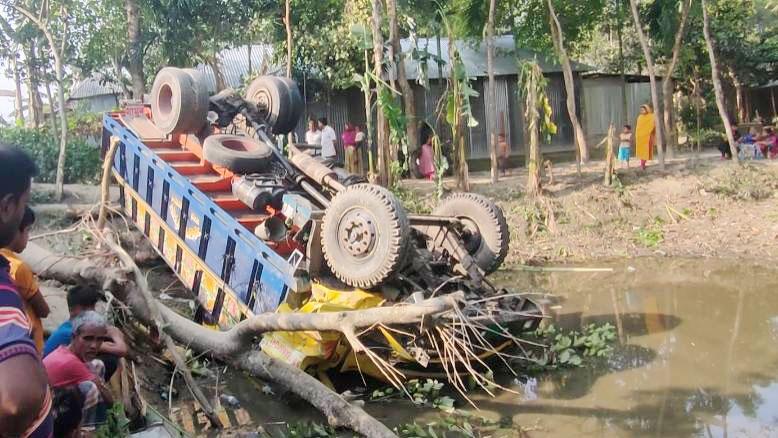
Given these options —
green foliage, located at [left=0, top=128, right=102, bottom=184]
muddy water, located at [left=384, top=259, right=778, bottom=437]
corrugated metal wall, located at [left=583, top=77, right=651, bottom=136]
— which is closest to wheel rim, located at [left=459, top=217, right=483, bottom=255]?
muddy water, located at [left=384, top=259, right=778, bottom=437]

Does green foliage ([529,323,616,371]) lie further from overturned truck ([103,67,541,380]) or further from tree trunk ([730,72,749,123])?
tree trunk ([730,72,749,123])

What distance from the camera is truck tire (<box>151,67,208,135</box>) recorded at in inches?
313

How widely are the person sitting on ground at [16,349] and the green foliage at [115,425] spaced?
1.90m

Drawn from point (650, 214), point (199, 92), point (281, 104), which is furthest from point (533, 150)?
point (199, 92)

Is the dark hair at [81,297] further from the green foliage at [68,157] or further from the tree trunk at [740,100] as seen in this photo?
the tree trunk at [740,100]

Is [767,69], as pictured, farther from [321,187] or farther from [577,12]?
[321,187]

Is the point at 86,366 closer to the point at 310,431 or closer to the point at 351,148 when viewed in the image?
the point at 310,431

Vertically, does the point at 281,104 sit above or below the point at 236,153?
above

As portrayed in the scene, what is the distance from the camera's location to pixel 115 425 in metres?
→ 3.91

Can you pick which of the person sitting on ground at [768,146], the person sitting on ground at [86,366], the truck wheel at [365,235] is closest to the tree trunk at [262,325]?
the truck wheel at [365,235]

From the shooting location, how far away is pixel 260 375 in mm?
5867

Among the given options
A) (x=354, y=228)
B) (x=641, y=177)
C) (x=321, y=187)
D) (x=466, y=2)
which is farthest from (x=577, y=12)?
(x=354, y=228)

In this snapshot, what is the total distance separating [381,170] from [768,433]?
8.92 m

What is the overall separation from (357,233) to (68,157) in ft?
35.8
